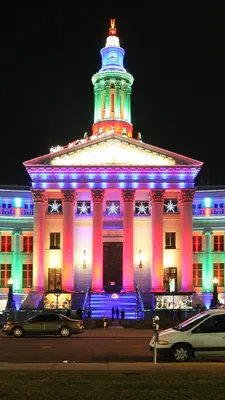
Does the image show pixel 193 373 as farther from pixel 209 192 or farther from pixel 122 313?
pixel 209 192

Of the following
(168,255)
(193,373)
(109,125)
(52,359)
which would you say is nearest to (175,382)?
(193,373)

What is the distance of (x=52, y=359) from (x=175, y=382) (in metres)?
9.50

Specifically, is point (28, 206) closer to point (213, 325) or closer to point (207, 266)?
point (207, 266)

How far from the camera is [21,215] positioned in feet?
226

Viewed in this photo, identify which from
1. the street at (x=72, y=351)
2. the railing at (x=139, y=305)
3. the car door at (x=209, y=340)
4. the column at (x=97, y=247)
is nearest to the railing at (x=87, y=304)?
the column at (x=97, y=247)

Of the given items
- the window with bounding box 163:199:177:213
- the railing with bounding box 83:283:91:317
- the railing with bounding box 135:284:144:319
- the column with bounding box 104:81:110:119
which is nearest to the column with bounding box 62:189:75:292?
the railing with bounding box 83:283:91:317

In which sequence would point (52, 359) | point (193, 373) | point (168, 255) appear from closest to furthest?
point (193, 373), point (52, 359), point (168, 255)

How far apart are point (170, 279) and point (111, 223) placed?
8.55 meters

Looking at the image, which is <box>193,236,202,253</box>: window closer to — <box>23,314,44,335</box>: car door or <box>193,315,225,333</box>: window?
<box>23,314,44,335</box>: car door

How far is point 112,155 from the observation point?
6381cm

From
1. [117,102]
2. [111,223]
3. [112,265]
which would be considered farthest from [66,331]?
[117,102]

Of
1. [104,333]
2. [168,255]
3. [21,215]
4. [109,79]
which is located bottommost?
[104,333]

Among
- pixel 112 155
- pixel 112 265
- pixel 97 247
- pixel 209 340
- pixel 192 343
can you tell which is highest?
pixel 112 155

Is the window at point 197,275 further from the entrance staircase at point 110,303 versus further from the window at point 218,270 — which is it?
the entrance staircase at point 110,303
